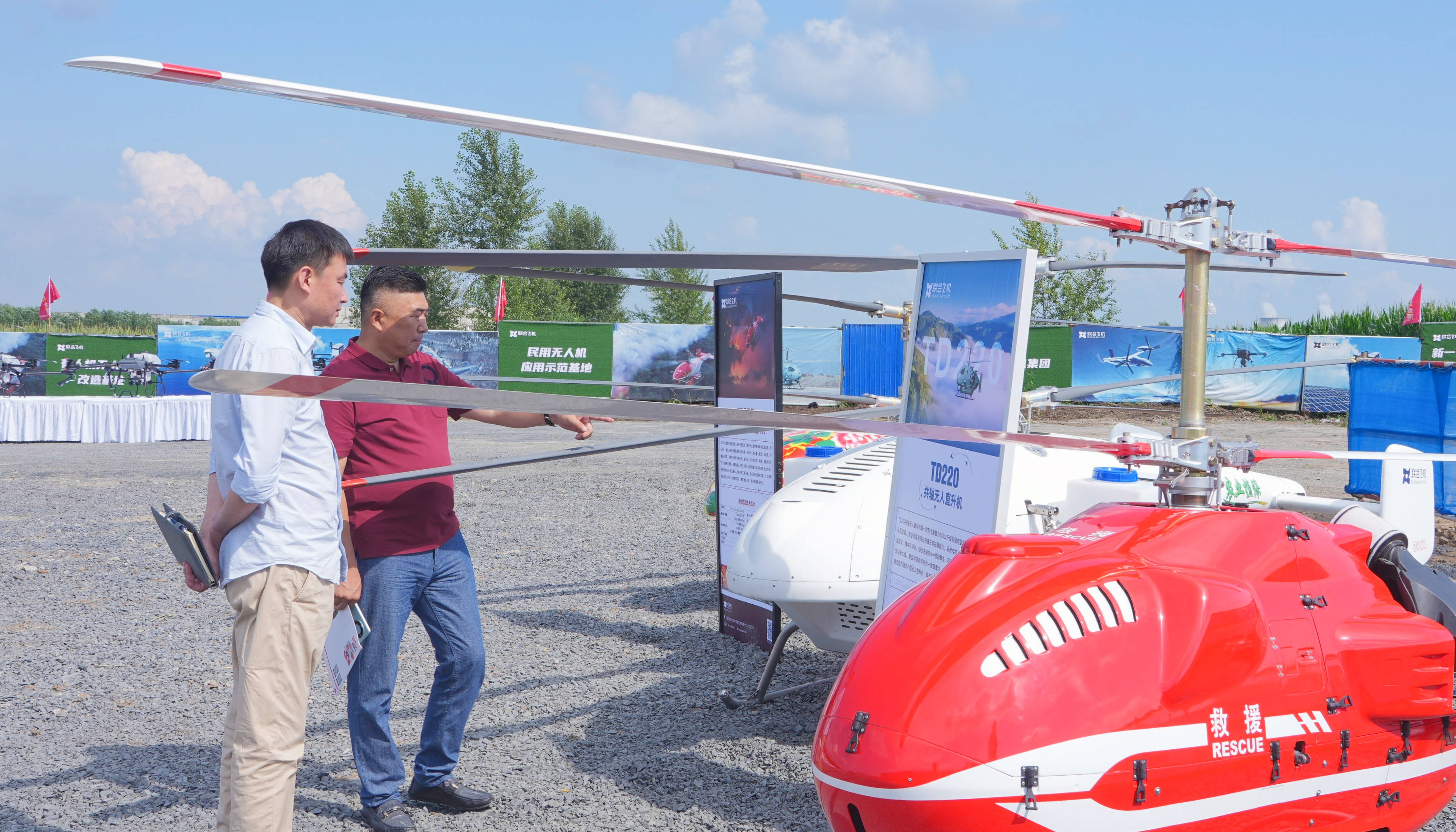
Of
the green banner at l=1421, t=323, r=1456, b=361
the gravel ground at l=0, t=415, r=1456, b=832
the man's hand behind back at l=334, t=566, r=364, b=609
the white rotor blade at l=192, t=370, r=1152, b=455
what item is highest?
the green banner at l=1421, t=323, r=1456, b=361

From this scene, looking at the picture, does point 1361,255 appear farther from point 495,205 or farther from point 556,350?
point 495,205

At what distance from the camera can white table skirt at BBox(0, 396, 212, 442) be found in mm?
18938

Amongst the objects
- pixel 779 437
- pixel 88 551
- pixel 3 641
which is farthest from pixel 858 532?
pixel 88 551

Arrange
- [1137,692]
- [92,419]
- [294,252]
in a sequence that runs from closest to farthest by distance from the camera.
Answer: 1. [1137,692]
2. [294,252]
3. [92,419]

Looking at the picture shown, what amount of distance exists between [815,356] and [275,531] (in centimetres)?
2523

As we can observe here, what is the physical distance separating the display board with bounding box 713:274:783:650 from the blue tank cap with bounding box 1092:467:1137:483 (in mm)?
1794

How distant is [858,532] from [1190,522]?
240 cm

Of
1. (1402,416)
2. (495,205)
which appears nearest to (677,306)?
(495,205)

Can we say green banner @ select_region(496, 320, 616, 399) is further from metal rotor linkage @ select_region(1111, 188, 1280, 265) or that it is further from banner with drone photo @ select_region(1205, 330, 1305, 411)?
metal rotor linkage @ select_region(1111, 188, 1280, 265)

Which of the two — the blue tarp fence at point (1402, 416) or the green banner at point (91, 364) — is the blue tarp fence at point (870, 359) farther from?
the green banner at point (91, 364)

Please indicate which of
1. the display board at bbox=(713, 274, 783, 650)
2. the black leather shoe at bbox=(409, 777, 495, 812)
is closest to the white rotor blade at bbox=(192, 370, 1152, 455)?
the black leather shoe at bbox=(409, 777, 495, 812)

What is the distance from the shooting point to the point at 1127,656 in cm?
218

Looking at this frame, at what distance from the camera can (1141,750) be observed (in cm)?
215

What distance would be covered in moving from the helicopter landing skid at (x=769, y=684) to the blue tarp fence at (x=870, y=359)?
21835mm
